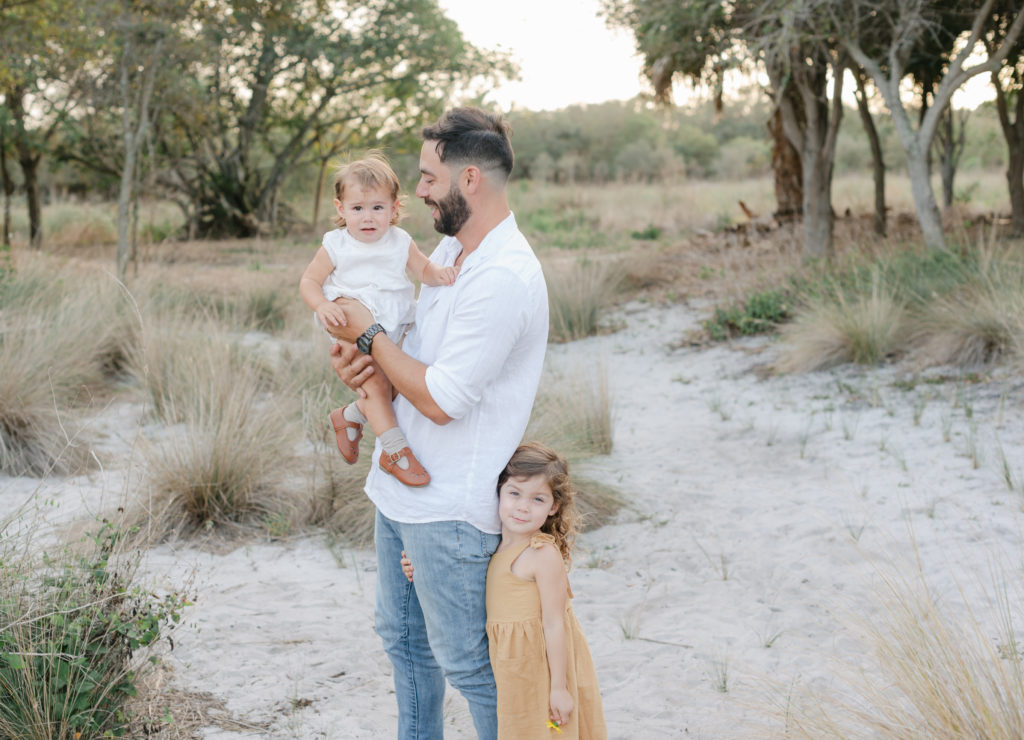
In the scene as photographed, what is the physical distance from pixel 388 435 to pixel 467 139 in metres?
0.73

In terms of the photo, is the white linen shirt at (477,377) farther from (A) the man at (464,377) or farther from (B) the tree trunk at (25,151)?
(B) the tree trunk at (25,151)

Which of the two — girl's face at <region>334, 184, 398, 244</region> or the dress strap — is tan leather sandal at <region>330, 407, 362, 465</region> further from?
the dress strap

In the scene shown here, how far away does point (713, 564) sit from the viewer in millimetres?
4609

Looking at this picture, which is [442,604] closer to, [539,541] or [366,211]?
[539,541]

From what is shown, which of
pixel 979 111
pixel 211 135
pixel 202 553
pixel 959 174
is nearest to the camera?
pixel 202 553

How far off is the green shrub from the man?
0.99m

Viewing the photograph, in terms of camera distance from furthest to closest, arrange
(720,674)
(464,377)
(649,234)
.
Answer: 1. (649,234)
2. (720,674)
3. (464,377)

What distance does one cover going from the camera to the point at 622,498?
5.53 meters

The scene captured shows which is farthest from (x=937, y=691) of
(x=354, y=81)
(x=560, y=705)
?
(x=354, y=81)

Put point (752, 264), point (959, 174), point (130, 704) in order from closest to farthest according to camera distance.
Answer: point (130, 704), point (752, 264), point (959, 174)

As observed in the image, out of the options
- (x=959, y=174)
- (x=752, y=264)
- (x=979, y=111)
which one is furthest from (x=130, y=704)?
(x=959, y=174)

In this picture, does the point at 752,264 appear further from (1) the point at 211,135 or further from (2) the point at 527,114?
(2) the point at 527,114

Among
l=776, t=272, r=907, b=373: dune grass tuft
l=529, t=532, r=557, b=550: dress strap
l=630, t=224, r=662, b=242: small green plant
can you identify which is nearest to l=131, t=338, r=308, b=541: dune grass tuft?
l=529, t=532, r=557, b=550: dress strap

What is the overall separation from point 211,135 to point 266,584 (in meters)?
18.5
